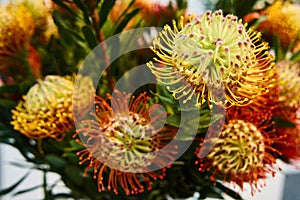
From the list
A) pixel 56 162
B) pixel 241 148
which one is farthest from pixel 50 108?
pixel 241 148

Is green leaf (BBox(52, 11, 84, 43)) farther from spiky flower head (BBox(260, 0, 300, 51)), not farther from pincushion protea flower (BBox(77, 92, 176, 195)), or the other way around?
spiky flower head (BBox(260, 0, 300, 51))

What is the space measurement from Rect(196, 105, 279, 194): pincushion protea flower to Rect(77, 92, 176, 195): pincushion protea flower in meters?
0.04

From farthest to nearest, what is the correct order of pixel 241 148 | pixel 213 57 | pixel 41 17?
pixel 41 17, pixel 241 148, pixel 213 57

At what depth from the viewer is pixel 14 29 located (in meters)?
0.46

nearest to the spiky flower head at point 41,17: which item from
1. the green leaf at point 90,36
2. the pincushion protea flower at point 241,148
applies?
the green leaf at point 90,36

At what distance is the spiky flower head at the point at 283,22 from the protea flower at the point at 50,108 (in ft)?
0.67

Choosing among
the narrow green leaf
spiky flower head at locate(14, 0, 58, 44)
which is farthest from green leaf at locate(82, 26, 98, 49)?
the narrow green leaf

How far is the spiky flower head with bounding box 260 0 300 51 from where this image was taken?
1.49ft

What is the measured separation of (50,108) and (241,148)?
0.19 m

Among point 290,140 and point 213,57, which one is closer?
point 213,57

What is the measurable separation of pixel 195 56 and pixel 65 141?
23cm

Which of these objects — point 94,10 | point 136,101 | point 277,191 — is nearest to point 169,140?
point 136,101

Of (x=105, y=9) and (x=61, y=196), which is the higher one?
(x=105, y=9)

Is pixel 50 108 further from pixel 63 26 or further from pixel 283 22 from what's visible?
pixel 283 22
